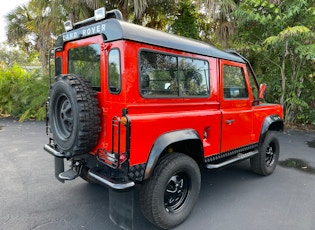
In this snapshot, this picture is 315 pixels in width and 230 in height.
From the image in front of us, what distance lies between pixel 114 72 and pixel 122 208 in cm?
134

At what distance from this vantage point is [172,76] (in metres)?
2.83

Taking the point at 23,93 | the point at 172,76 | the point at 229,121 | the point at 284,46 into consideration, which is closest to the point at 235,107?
the point at 229,121

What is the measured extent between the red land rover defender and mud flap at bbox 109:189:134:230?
6.0 inches

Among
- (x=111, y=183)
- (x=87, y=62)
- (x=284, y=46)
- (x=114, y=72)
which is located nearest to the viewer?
(x=111, y=183)

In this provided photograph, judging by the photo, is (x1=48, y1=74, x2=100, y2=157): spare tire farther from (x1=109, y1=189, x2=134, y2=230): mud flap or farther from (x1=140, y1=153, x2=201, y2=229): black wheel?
(x1=140, y1=153, x2=201, y2=229): black wheel

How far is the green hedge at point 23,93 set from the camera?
10022 mm

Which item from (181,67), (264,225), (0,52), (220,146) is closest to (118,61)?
(181,67)

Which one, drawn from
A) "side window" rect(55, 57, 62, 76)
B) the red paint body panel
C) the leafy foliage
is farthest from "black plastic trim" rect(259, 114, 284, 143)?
the leafy foliage

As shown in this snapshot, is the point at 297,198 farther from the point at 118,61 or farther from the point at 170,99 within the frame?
the point at 118,61

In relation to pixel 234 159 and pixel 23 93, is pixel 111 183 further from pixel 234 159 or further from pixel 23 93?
pixel 23 93

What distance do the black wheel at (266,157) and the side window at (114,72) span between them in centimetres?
283

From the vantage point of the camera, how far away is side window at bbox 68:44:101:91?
109 inches

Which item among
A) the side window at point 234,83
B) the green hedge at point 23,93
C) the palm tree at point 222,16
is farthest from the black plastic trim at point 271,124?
the green hedge at point 23,93

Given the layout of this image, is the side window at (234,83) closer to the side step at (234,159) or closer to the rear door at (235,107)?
the rear door at (235,107)
